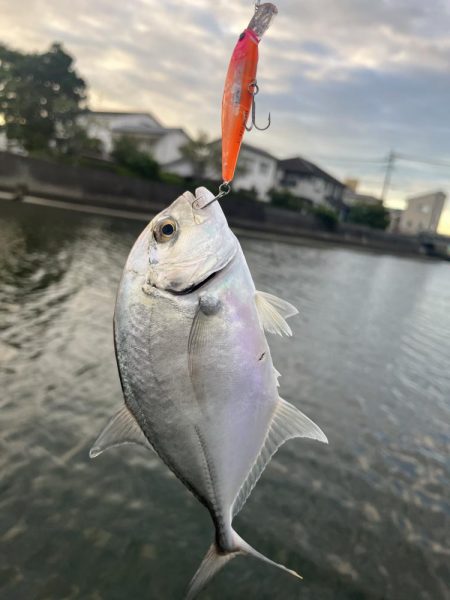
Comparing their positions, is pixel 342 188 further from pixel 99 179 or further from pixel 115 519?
pixel 115 519

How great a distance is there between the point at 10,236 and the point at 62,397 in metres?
13.3

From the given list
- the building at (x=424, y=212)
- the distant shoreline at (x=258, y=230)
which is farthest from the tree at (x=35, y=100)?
the building at (x=424, y=212)

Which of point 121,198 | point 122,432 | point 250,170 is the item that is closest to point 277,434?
point 122,432

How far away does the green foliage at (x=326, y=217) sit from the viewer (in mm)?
59275

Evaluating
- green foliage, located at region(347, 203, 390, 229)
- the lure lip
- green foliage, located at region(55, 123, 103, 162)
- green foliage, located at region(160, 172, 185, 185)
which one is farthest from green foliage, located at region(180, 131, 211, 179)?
the lure lip

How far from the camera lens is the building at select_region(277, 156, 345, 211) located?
69875 mm

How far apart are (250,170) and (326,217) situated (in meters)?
11.8

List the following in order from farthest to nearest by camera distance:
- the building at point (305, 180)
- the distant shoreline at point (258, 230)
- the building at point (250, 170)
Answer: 1. the building at point (305, 180)
2. the building at point (250, 170)
3. the distant shoreline at point (258, 230)

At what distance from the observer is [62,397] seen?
6508mm

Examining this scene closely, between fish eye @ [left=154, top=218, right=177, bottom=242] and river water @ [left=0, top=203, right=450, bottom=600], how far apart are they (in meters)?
3.29

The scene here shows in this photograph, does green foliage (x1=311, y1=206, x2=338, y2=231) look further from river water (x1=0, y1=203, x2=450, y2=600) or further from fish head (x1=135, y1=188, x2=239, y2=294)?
fish head (x1=135, y1=188, x2=239, y2=294)

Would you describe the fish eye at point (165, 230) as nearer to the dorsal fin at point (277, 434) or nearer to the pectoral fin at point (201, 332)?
the pectoral fin at point (201, 332)

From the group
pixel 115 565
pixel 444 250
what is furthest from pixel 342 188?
pixel 115 565

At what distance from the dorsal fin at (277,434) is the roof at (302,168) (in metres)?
70.5
